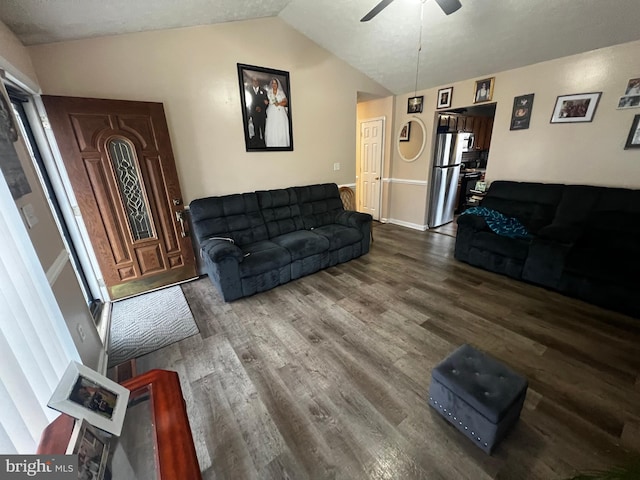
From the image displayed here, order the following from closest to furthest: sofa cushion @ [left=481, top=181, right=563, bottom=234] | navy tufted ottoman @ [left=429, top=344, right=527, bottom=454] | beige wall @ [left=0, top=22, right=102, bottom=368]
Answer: navy tufted ottoman @ [left=429, top=344, right=527, bottom=454], beige wall @ [left=0, top=22, right=102, bottom=368], sofa cushion @ [left=481, top=181, right=563, bottom=234]

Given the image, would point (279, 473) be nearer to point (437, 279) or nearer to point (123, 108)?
point (437, 279)

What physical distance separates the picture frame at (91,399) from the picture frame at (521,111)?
487 centimetres

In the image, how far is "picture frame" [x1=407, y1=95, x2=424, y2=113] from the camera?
4484 millimetres

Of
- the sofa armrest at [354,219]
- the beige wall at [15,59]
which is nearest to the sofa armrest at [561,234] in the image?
the sofa armrest at [354,219]

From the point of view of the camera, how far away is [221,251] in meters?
2.57

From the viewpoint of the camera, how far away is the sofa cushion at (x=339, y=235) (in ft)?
11.1

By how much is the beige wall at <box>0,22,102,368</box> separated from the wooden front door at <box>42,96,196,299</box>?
1.53ft

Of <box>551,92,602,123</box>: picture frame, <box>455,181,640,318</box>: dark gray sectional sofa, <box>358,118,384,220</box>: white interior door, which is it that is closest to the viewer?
<box>455,181,640,318</box>: dark gray sectional sofa

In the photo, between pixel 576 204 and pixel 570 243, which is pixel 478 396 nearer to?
pixel 570 243

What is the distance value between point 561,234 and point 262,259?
323 centimetres

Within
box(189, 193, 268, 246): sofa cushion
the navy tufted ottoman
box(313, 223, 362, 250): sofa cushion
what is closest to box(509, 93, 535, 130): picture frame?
box(313, 223, 362, 250): sofa cushion

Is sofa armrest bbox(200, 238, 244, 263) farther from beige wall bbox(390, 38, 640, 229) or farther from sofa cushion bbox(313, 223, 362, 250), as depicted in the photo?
beige wall bbox(390, 38, 640, 229)

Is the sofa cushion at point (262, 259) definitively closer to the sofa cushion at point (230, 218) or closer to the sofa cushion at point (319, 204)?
the sofa cushion at point (230, 218)

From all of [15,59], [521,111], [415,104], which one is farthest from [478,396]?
[415,104]
